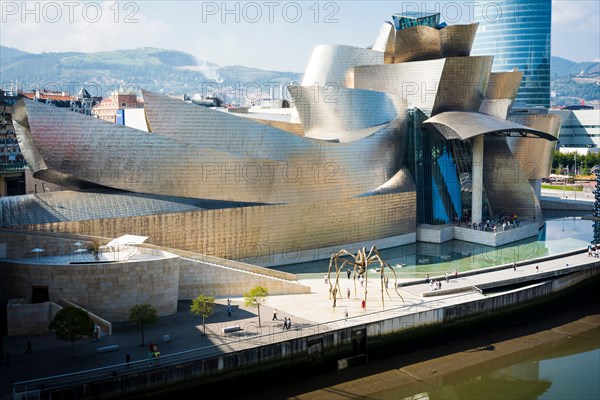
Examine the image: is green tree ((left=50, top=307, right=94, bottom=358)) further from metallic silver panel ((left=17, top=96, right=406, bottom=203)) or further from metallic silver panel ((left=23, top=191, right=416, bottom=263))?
metallic silver panel ((left=17, top=96, right=406, bottom=203))

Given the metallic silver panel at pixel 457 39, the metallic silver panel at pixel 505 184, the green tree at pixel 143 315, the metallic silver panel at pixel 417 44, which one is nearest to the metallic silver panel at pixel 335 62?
the metallic silver panel at pixel 417 44

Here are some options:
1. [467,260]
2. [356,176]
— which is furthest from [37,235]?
[467,260]

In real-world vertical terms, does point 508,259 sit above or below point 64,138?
below

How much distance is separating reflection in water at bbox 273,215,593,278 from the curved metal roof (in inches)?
223

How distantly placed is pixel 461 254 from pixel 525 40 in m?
59.7

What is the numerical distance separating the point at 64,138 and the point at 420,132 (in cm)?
1897

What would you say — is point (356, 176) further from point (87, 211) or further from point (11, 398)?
point (11, 398)

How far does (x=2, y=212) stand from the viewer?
23.9 meters

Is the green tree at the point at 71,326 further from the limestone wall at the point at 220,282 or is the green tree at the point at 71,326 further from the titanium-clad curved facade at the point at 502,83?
the titanium-clad curved facade at the point at 502,83

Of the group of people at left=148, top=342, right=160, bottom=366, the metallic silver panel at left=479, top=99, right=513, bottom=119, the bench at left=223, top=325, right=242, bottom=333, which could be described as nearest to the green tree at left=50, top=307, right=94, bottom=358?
the group of people at left=148, top=342, right=160, bottom=366

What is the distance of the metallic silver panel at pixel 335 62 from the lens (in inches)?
1487

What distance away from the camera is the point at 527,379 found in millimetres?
19938

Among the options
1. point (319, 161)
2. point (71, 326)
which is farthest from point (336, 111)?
point (71, 326)

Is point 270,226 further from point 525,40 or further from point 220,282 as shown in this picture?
point 525,40
